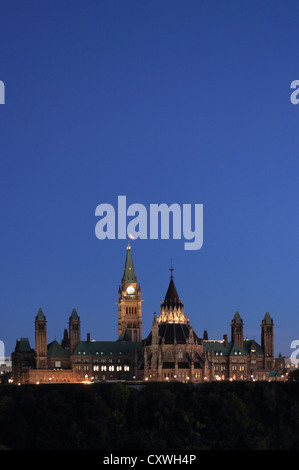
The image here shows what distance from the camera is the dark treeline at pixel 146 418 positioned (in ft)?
478

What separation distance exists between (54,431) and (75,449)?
6687 mm

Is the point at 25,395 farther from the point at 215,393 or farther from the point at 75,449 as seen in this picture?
the point at 215,393

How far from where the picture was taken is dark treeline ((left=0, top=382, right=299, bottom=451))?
145625 millimetres

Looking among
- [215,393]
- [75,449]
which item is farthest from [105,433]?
[215,393]

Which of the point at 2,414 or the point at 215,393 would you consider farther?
the point at 215,393

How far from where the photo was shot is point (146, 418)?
156375 millimetres

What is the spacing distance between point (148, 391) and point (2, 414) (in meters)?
28.8
